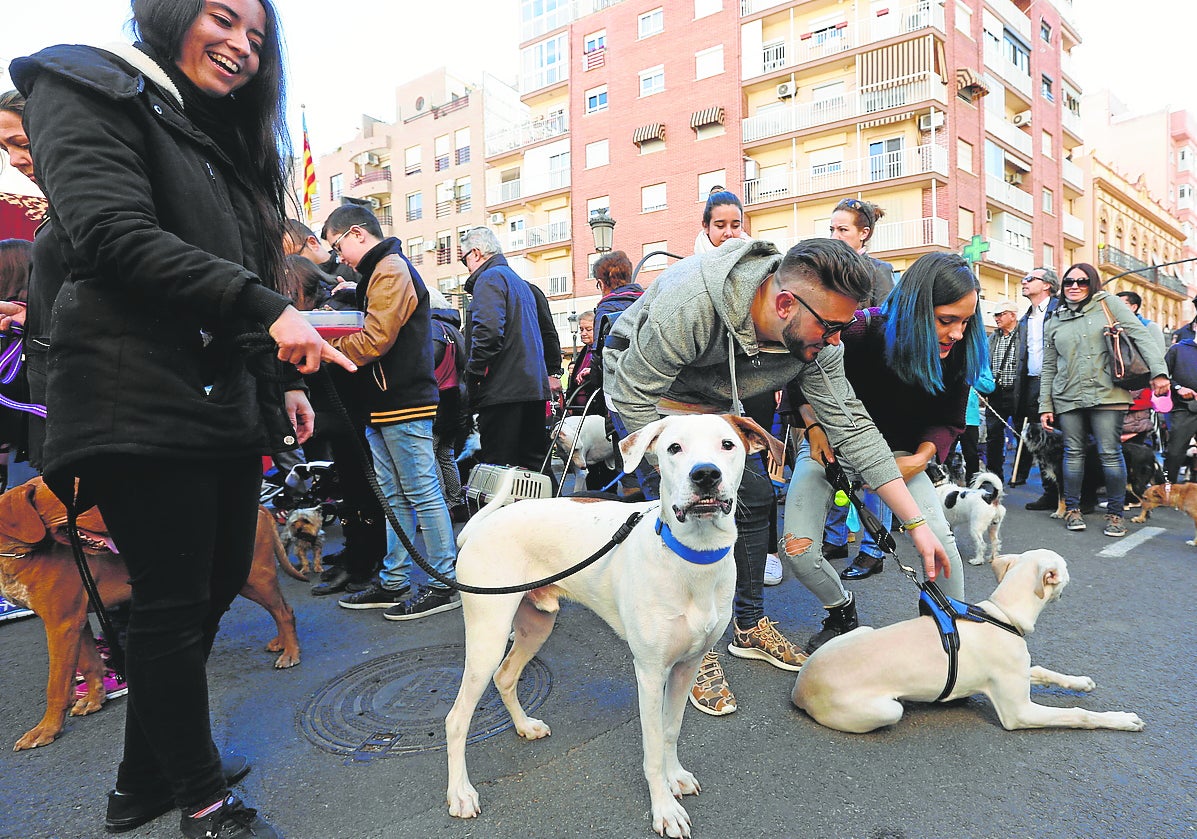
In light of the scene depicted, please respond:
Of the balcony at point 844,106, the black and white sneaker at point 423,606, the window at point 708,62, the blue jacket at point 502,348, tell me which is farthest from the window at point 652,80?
the black and white sneaker at point 423,606

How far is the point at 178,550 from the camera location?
173 centimetres

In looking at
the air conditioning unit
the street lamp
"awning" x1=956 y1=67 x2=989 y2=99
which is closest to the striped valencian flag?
the street lamp

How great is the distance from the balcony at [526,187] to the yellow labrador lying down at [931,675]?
105 ft

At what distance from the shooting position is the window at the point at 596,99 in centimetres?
3100

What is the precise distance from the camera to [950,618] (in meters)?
2.49

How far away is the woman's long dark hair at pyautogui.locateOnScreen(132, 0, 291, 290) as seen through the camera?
1.81 m

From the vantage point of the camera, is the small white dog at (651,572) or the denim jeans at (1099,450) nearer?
the small white dog at (651,572)

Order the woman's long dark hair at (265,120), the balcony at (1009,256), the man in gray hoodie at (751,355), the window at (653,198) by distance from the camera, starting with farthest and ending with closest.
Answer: the window at (653,198)
the balcony at (1009,256)
the man in gray hoodie at (751,355)
the woman's long dark hair at (265,120)

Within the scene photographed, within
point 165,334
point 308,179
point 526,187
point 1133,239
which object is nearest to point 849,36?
point 526,187

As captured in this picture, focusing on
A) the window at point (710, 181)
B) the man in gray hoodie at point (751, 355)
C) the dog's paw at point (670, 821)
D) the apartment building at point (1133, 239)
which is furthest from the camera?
the apartment building at point (1133, 239)

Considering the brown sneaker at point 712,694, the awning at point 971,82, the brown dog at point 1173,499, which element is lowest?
the brown sneaker at point 712,694

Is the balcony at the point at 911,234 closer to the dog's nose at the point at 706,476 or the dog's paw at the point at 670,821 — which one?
the dog's nose at the point at 706,476

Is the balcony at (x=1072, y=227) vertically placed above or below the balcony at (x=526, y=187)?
below

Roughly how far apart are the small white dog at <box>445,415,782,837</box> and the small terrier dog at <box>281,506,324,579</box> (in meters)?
3.07
